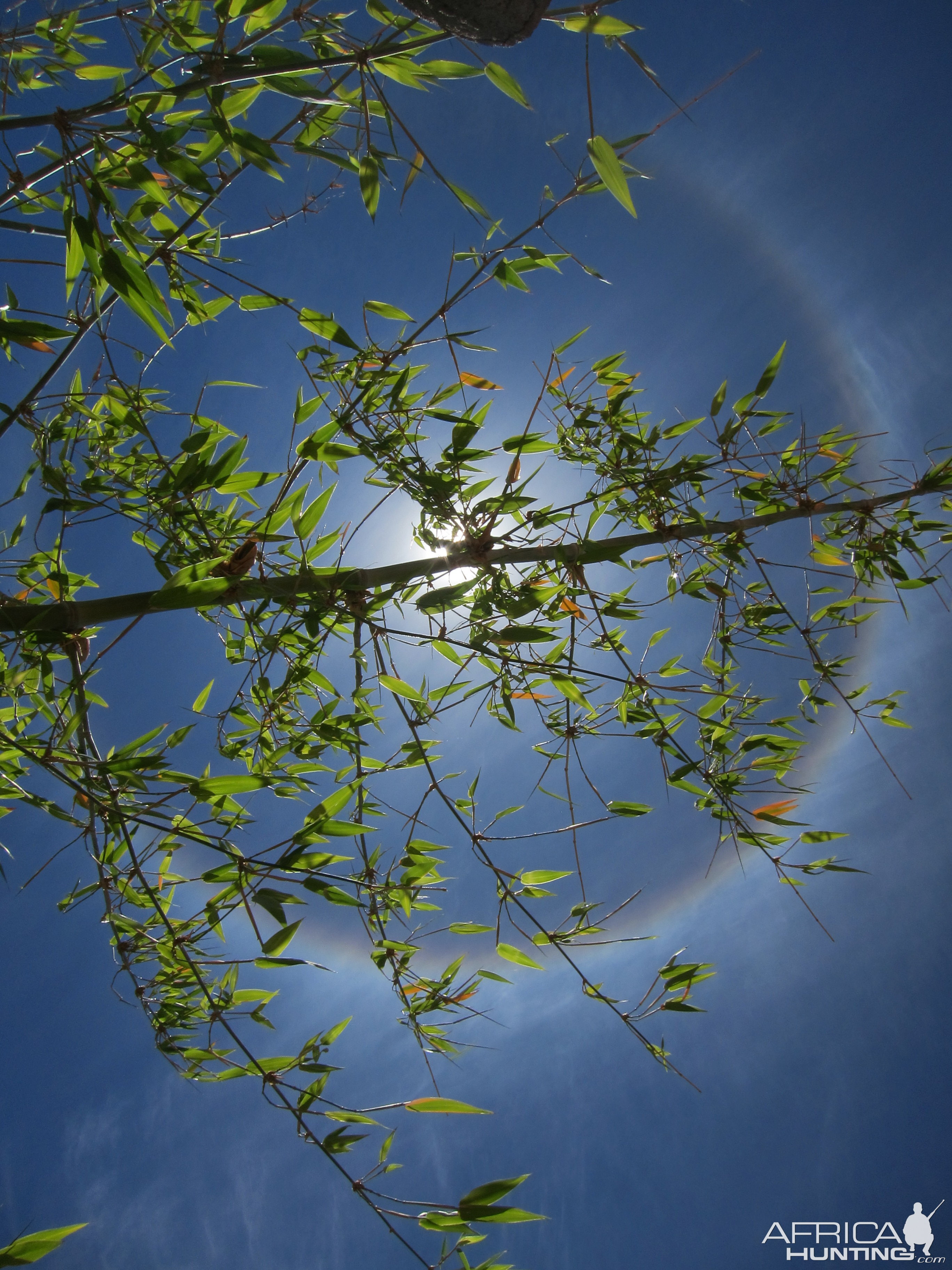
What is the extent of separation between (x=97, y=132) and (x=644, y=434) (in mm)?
1051

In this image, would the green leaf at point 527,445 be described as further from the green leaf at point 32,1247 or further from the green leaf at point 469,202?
the green leaf at point 32,1247

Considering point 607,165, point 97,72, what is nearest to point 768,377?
point 607,165

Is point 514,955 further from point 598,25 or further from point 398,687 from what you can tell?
point 598,25

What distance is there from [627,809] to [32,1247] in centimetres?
95

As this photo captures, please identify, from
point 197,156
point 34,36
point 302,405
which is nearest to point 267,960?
point 302,405

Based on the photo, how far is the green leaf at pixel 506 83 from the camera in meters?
0.70

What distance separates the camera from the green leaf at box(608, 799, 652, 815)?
112 cm

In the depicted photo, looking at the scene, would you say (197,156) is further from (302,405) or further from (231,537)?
(231,537)

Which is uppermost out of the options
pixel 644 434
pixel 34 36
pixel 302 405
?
pixel 34 36

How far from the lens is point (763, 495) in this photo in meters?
1.21

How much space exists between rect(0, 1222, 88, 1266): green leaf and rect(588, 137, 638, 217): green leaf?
1188 millimetres

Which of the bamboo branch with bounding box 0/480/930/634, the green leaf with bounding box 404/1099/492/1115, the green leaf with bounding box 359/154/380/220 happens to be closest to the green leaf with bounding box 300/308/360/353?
the green leaf with bounding box 359/154/380/220

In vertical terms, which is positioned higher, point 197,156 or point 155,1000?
point 197,156

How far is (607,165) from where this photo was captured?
0.64 meters
